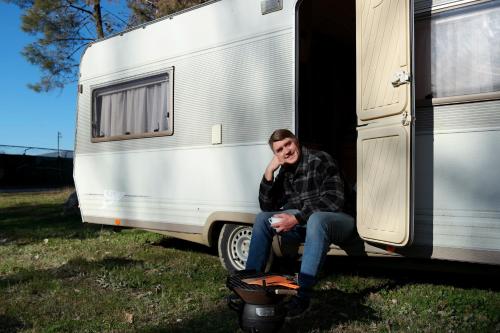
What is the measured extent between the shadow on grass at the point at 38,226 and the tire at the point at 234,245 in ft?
10.1

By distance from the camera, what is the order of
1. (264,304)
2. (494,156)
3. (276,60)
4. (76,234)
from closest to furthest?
1. (264,304)
2. (494,156)
3. (276,60)
4. (76,234)

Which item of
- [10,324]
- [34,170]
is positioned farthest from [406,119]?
[34,170]

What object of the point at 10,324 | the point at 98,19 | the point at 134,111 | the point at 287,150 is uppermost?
the point at 98,19

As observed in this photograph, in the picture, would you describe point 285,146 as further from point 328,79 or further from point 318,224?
point 328,79

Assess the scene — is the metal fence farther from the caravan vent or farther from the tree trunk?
the caravan vent

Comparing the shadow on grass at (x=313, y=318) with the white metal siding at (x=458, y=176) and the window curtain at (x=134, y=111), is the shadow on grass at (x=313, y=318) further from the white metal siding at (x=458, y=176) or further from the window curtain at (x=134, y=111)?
the window curtain at (x=134, y=111)

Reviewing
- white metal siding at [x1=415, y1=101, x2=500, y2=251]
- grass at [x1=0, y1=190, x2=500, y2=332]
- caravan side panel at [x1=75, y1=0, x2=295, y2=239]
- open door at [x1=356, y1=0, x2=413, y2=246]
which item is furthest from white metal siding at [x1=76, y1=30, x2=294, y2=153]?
grass at [x1=0, y1=190, x2=500, y2=332]

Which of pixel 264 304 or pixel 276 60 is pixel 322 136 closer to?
pixel 276 60

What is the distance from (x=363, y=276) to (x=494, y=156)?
180 cm

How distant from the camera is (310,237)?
339cm

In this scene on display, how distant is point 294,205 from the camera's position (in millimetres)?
3900

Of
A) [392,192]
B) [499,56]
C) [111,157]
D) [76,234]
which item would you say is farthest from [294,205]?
[76,234]

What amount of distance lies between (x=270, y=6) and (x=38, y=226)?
6.01m

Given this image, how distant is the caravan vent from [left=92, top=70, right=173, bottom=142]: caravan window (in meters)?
1.29
